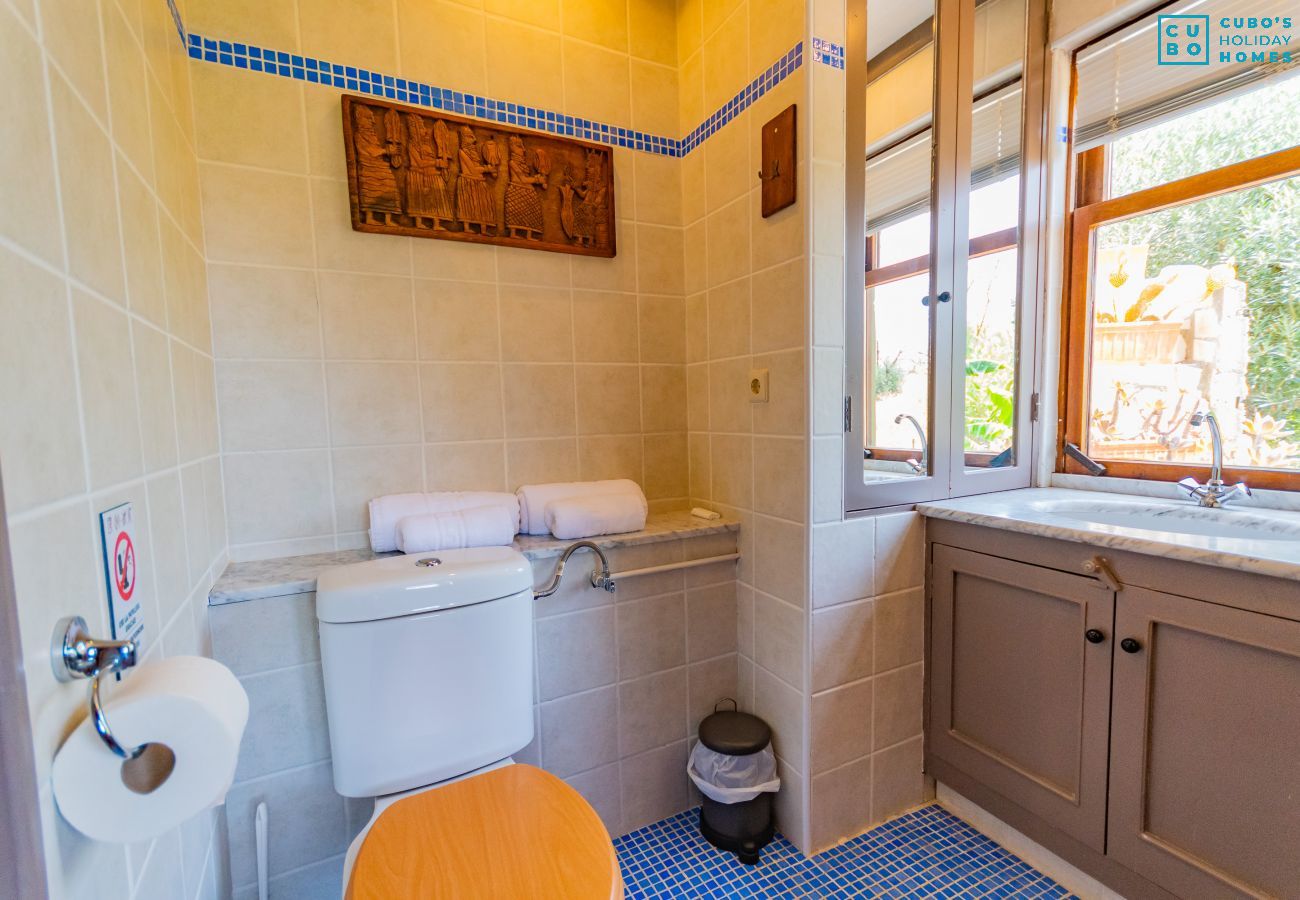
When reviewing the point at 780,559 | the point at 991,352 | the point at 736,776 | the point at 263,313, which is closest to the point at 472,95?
the point at 263,313

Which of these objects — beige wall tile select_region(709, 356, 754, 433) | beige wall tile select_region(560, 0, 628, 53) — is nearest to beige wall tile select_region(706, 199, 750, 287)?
beige wall tile select_region(709, 356, 754, 433)

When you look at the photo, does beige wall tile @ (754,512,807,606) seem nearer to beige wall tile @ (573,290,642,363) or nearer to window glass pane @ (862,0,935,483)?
window glass pane @ (862,0,935,483)

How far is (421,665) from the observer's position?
3.57ft

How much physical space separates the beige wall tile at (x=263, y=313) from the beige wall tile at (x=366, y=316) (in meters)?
0.03

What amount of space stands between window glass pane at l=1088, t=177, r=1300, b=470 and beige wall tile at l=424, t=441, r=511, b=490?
5.92ft

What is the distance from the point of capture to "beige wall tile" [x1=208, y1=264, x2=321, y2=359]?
1.24 meters

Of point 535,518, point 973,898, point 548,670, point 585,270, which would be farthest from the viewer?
point 585,270

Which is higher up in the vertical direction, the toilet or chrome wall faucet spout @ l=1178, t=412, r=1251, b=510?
chrome wall faucet spout @ l=1178, t=412, r=1251, b=510

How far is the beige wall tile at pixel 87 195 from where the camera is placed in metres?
0.58

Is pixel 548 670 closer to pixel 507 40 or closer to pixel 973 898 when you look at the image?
pixel 973 898

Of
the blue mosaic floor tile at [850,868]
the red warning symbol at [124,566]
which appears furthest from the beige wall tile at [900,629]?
the red warning symbol at [124,566]

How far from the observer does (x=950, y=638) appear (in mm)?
1454

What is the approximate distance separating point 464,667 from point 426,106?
1.39m

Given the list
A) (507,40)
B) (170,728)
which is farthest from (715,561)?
(507,40)
